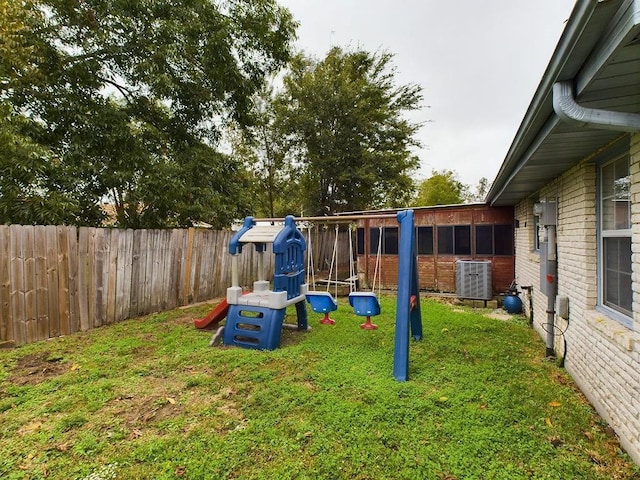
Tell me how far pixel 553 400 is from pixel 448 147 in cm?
2222

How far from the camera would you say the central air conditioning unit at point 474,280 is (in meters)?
7.24

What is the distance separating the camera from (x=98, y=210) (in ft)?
21.9

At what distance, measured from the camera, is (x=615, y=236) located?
9.12 feet

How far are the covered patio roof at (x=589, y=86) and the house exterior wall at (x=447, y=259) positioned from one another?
16.9ft

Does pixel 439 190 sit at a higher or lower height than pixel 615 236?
higher

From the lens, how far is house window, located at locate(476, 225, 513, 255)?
25.7ft

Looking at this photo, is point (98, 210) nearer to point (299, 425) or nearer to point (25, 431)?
point (25, 431)

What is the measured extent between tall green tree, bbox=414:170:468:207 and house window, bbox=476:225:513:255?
1399cm

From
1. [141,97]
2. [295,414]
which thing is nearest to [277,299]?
[295,414]

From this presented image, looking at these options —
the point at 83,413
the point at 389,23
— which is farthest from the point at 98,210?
the point at 389,23

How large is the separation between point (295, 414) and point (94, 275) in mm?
4221

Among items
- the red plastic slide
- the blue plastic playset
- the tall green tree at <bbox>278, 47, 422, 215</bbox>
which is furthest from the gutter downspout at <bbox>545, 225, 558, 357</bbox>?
the tall green tree at <bbox>278, 47, 422, 215</bbox>

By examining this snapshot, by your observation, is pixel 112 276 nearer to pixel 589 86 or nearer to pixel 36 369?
pixel 36 369

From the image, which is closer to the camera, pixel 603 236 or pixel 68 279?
pixel 603 236
